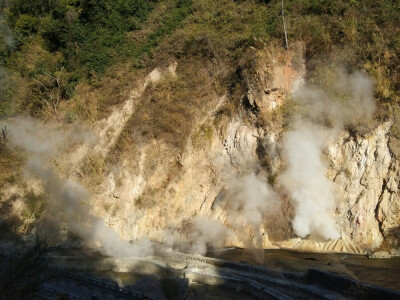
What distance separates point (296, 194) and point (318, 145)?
2295mm

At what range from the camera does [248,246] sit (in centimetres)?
1641

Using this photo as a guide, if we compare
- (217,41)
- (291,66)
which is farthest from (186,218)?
(217,41)

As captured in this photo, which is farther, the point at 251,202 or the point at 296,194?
the point at 251,202

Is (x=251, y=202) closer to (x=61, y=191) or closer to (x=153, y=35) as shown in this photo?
(x=61, y=191)

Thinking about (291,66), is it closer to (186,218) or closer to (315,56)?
(315,56)

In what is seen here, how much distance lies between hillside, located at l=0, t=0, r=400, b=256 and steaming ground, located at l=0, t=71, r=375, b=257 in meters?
0.06

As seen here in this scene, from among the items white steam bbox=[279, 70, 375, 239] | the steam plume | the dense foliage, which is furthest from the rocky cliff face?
the dense foliage

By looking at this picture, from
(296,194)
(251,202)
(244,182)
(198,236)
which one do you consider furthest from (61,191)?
(296,194)

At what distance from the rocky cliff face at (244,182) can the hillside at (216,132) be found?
55 millimetres

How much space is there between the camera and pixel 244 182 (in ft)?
58.7

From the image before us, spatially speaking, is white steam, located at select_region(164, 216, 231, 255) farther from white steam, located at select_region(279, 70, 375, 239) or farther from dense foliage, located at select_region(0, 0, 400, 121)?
dense foliage, located at select_region(0, 0, 400, 121)

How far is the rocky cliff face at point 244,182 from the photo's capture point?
1572 centimetres

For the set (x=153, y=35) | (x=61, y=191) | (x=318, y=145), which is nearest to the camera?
(x=318, y=145)

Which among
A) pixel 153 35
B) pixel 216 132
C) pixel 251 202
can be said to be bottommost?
pixel 251 202
